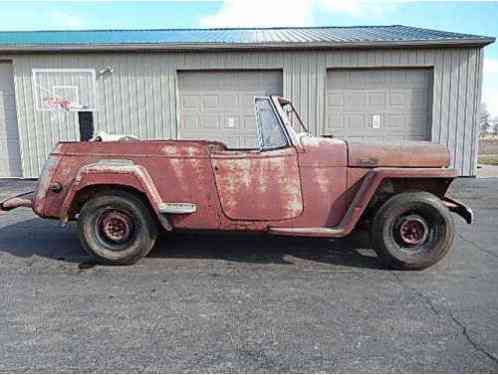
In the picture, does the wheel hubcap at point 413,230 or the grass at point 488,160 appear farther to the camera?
the grass at point 488,160

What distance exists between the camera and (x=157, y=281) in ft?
12.2

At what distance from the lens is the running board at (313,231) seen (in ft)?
12.9

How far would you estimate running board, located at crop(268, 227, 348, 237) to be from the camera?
392 cm

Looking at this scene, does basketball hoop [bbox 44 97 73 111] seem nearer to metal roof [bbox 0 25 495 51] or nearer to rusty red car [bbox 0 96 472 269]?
metal roof [bbox 0 25 495 51]

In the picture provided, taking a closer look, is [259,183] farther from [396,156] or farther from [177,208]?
[396,156]

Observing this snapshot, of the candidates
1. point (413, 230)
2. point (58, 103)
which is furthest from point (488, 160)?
point (58, 103)

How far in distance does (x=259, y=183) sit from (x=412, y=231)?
173cm

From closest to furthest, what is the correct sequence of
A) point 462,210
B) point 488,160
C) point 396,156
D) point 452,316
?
point 452,316, point 396,156, point 462,210, point 488,160

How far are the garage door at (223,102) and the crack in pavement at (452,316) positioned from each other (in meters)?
7.22

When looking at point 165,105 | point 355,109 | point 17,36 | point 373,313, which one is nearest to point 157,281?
point 373,313

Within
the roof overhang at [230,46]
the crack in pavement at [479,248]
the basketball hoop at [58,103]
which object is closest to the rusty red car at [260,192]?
the crack in pavement at [479,248]

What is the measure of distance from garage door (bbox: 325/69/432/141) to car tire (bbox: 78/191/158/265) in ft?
23.6

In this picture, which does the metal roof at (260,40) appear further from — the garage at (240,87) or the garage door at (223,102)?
the garage door at (223,102)

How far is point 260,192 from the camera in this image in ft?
13.2
